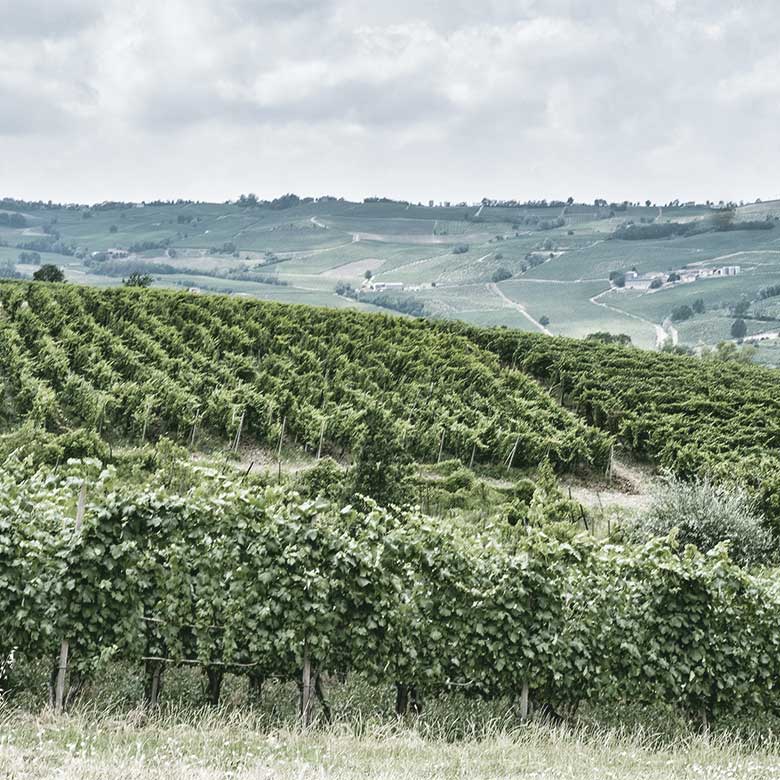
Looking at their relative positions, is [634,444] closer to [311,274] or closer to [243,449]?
[243,449]

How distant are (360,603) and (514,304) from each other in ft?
486

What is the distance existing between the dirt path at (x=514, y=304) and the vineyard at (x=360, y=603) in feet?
394

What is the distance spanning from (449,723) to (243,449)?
1946 cm

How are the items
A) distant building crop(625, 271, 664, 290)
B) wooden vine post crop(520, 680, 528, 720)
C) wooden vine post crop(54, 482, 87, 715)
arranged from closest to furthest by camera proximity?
1. wooden vine post crop(54, 482, 87, 715)
2. wooden vine post crop(520, 680, 528, 720)
3. distant building crop(625, 271, 664, 290)

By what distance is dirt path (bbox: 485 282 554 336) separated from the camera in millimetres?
139325

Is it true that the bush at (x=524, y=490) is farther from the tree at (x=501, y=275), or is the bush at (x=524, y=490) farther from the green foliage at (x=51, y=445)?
the tree at (x=501, y=275)

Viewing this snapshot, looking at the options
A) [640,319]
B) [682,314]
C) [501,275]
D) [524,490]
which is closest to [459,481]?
[524,490]

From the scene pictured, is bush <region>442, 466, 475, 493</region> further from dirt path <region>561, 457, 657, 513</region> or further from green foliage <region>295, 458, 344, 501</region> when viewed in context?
green foliage <region>295, 458, 344, 501</region>

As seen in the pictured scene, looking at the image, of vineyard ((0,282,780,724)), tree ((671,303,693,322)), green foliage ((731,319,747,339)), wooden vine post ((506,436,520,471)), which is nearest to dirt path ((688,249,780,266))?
tree ((671,303,693,322))

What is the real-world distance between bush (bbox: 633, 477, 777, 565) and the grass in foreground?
→ 11794mm

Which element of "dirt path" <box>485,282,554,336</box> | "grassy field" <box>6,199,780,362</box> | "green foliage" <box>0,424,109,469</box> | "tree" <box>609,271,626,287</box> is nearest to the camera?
"green foliage" <box>0,424,109,469</box>

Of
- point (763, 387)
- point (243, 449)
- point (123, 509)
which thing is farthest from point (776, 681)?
point (763, 387)

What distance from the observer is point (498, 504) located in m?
25.0

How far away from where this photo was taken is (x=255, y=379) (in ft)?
104
